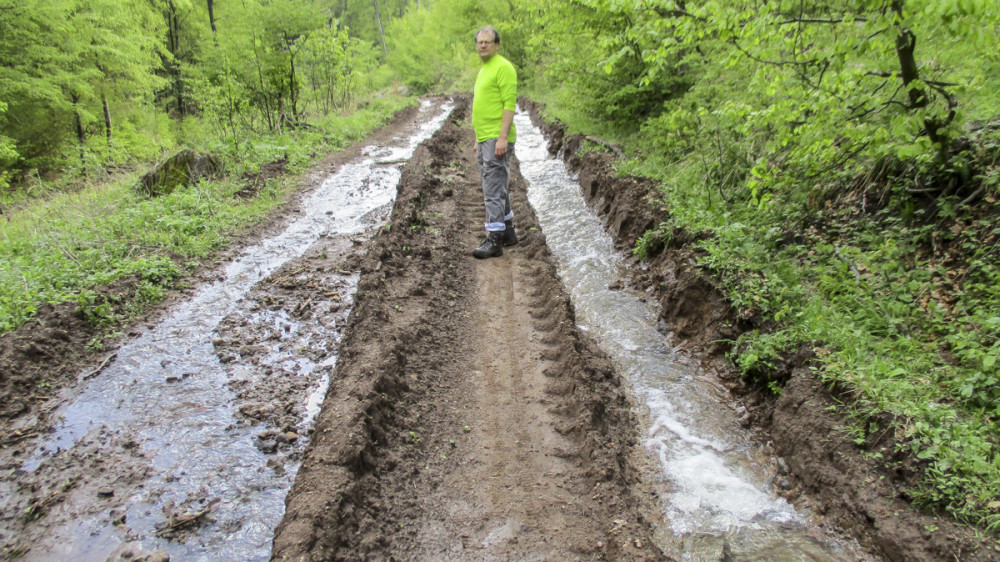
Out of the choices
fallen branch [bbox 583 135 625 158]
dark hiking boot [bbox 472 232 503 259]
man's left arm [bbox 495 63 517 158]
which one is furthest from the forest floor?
fallen branch [bbox 583 135 625 158]

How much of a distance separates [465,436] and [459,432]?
55mm

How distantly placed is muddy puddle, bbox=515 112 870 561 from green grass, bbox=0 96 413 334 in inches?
177

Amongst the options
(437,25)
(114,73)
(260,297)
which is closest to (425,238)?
(260,297)

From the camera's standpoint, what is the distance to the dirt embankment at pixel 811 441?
7.54ft

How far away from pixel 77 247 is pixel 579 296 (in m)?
5.82

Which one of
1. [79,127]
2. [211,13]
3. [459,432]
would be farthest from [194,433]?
[211,13]

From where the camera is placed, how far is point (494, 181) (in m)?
5.72

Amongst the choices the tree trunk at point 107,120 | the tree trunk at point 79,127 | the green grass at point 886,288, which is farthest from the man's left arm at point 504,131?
the tree trunk at point 107,120

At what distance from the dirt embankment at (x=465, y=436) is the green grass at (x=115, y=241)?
231 centimetres

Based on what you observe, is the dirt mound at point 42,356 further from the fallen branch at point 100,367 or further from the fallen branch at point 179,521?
the fallen branch at point 179,521

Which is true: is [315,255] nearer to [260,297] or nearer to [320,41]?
[260,297]

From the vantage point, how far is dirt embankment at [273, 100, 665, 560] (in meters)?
2.51

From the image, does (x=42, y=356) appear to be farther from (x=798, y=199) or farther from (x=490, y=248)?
(x=798, y=199)

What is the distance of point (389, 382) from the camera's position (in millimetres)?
3422
